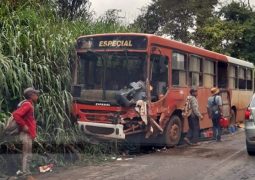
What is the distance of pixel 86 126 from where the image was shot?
11211 mm

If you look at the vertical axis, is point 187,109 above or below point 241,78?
below

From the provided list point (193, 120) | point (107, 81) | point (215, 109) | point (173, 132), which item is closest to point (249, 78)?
point (215, 109)

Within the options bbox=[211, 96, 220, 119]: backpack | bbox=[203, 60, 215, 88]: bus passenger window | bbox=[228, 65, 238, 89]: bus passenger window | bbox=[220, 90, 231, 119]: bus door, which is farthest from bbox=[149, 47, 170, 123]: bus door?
bbox=[228, 65, 238, 89]: bus passenger window

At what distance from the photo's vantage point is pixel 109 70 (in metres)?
11.8

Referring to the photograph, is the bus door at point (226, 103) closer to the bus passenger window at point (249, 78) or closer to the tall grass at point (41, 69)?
the bus passenger window at point (249, 78)

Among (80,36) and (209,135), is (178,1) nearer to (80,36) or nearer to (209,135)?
(209,135)

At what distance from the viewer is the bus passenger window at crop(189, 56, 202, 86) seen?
13688mm

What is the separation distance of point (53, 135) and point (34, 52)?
1794 millimetres

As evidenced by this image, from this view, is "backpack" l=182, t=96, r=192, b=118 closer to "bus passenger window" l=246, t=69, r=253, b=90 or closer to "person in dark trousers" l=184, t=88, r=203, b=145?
"person in dark trousers" l=184, t=88, r=203, b=145

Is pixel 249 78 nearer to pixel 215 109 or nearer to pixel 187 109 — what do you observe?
pixel 215 109

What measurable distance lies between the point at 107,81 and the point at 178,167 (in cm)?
313

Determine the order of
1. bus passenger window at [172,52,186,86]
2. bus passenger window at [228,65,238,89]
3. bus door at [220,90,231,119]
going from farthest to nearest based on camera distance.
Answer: bus passenger window at [228,65,238,89] < bus door at [220,90,231,119] < bus passenger window at [172,52,186,86]

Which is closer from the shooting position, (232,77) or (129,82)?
(129,82)

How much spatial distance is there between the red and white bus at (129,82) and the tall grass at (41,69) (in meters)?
0.43
